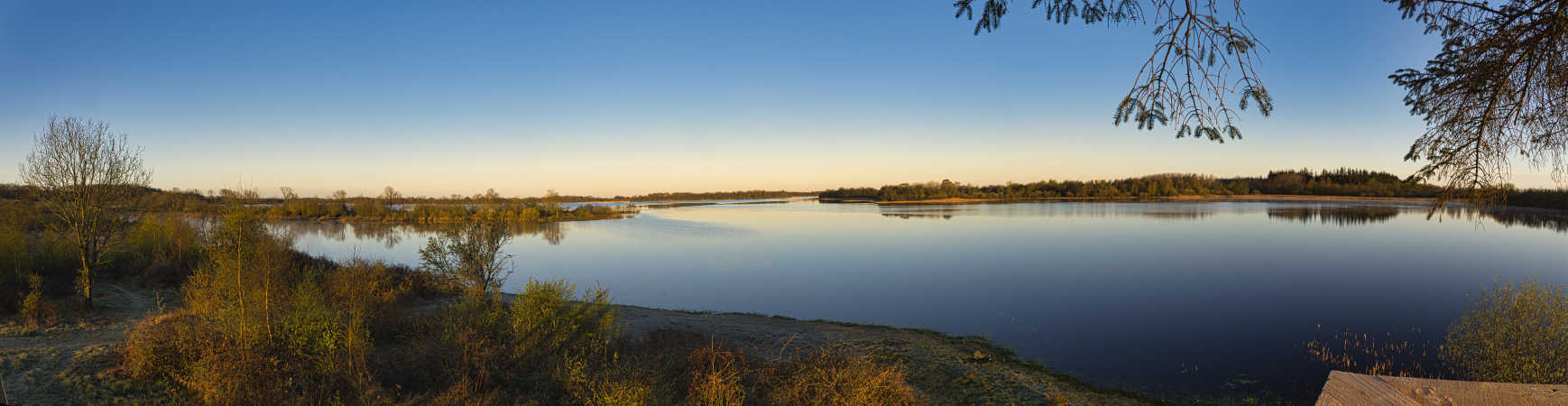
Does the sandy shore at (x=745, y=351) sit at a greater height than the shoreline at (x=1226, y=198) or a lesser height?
lesser

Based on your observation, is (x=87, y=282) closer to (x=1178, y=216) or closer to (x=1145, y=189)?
(x=1178, y=216)

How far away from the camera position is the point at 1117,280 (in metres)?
18.1

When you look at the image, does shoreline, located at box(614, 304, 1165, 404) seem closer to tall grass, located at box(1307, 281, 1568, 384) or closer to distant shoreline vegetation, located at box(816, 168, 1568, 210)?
tall grass, located at box(1307, 281, 1568, 384)

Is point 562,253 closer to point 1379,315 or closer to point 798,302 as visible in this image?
point 798,302

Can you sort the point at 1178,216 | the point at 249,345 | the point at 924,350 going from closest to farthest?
the point at 249,345 → the point at 924,350 → the point at 1178,216

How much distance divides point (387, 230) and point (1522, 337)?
182 feet

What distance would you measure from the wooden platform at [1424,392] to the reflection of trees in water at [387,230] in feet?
117

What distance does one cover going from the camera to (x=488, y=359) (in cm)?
656

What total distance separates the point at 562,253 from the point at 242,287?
22.5 m

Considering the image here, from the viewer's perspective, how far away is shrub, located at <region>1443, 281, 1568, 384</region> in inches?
293

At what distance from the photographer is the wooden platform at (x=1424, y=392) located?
1433mm

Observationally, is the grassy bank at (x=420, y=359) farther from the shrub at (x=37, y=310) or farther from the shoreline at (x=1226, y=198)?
the shoreline at (x=1226, y=198)

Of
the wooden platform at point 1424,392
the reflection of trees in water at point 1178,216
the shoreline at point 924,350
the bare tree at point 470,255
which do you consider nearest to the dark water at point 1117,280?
the shoreline at point 924,350

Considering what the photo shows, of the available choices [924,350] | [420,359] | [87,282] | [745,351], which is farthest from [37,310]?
[924,350]
